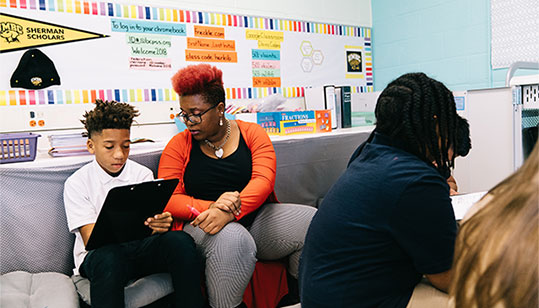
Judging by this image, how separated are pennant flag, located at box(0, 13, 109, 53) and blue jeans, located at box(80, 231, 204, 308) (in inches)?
51.1

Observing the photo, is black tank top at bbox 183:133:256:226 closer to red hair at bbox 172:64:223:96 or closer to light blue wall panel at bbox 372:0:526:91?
red hair at bbox 172:64:223:96

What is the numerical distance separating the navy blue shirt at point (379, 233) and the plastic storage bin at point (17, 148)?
117 cm

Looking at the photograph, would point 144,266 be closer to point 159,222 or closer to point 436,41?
point 159,222

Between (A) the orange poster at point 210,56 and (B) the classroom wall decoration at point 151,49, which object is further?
(A) the orange poster at point 210,56

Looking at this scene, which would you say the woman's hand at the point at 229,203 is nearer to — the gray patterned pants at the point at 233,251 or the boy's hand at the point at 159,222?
the gray patterned pants at the point at 233,251

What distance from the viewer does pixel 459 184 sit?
251 centimetres

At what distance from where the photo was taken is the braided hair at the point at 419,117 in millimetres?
1106

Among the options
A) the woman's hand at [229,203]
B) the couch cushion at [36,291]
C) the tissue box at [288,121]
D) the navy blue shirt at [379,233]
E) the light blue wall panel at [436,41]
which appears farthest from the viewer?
the light blue wall panel at [436,41]

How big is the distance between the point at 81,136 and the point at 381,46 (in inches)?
104

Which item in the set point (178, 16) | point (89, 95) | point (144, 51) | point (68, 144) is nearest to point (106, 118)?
point (68, 144)

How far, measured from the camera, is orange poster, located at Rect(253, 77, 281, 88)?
9.77ft

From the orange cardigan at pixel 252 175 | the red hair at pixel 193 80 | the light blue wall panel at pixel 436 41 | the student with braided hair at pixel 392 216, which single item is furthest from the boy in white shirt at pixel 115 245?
the light blue wall panel at pixel 436 41

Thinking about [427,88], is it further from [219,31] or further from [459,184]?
[219,31]

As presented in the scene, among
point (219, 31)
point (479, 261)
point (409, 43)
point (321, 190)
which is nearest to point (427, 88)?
point (479, 261)
